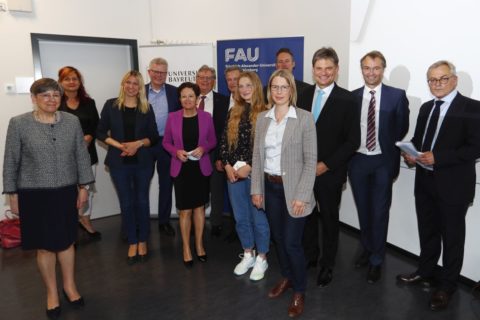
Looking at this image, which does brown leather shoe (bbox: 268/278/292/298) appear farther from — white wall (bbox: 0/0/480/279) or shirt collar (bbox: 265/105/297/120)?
white wall (bbox: 0/0/480/279)

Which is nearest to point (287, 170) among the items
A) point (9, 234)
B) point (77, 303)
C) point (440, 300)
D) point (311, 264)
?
point (311, 264)

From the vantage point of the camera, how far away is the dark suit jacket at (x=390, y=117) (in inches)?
119

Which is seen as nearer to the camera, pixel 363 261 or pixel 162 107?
pixel 363 261

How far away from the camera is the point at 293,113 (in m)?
2.51

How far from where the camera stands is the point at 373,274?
10.6 ft

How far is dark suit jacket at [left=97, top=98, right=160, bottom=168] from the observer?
136 inches

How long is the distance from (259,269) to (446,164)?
1685 millimetres

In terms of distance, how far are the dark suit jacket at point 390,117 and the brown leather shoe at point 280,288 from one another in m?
1.27

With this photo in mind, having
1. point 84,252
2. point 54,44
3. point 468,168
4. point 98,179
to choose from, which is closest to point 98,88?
point 54,44

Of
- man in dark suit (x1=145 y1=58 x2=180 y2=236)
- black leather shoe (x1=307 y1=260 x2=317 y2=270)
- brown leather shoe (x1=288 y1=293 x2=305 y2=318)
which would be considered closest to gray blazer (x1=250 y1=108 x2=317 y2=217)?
brown leather shoe (x1=288 y1=293 x2=305 y2=318)

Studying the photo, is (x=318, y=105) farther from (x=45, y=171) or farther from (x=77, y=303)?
(x=77, y=303)

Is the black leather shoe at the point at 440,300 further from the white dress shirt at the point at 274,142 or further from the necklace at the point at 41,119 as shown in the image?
the necklace at the point at 41,119

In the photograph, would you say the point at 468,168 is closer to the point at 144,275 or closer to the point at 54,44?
the point at 144,275

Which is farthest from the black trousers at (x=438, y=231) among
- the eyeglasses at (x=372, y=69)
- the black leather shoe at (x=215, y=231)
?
the black leather shoe at (x=215, y=231)
